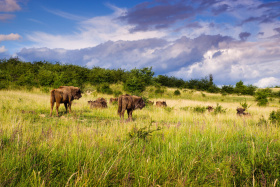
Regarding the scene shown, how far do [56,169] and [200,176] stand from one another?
2.06 metres

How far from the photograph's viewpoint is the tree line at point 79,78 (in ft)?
98.2

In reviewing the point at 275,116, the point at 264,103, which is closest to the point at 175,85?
the point at 264,103

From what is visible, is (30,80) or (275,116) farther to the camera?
(30,80)

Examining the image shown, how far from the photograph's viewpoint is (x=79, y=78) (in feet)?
128

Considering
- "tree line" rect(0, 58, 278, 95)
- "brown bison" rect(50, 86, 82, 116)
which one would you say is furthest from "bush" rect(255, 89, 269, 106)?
"brown bison" rect(50, 86, 82, 116)

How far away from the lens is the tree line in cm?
2992

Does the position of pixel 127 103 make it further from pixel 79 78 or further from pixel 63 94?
pixel 79 78

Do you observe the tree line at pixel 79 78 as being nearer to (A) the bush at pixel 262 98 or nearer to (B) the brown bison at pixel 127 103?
(B) the brown bison at pixel 127 103

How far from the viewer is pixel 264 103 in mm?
24672

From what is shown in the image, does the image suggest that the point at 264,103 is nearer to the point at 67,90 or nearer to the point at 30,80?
the point at 67,90

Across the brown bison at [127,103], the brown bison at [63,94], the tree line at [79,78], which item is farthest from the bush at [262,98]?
the brown bison at [63,94]

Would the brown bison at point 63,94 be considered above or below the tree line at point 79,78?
below

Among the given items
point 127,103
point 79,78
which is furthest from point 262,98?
point 79,78

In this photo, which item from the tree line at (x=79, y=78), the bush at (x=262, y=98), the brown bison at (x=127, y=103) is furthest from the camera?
the tree line at (x=79, y=78)
